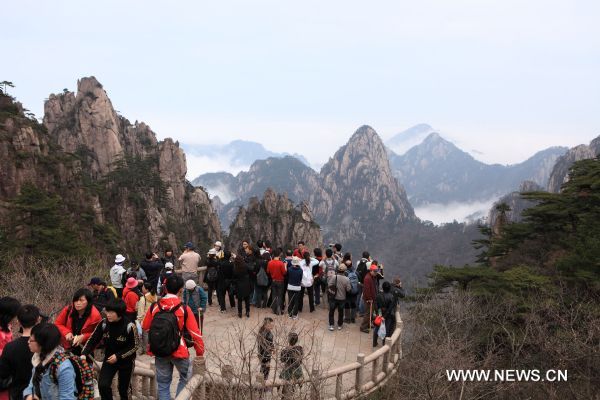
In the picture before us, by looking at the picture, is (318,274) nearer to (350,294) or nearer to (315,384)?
(350,294)

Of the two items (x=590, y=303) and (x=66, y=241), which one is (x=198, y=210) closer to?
(x=66, y=241)

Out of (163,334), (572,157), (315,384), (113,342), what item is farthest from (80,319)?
(572,157)

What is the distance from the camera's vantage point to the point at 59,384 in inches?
179

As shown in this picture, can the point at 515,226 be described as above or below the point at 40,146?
below

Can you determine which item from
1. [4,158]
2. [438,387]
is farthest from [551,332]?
[4,158]

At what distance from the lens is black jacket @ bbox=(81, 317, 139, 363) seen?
18.8 feet

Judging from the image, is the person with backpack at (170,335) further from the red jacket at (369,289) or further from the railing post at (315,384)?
the red jacket at (369,289)

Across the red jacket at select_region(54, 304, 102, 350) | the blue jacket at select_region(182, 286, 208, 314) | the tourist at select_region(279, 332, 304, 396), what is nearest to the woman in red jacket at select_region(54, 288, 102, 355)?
the red jacket at select_region(54, 304, 102, 350)

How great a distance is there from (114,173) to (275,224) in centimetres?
3503

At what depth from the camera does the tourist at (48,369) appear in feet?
14.5

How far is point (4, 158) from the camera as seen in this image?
131 feet

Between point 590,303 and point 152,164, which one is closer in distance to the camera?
point 590,303

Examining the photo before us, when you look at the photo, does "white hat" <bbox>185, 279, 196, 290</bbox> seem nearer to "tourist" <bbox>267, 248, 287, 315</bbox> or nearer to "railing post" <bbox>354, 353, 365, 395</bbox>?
"tourist" <bbox>267, 248, 287, 315</bbox>

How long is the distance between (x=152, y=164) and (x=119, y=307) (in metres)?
75.7
